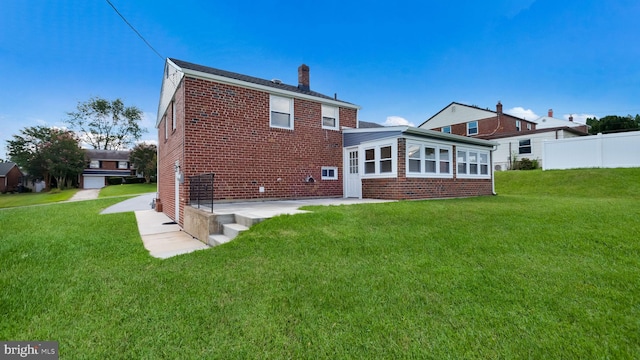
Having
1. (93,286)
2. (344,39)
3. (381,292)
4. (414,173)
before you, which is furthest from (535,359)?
(344,39)

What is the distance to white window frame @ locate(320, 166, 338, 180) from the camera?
11.2 metres

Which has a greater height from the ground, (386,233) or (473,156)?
(473,156)

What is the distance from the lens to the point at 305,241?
4.57m

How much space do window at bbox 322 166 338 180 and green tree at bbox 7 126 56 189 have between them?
4325cm

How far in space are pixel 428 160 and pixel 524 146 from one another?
17.6 meters

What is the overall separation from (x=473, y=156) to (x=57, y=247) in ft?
47.3

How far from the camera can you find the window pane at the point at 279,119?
10.1 m

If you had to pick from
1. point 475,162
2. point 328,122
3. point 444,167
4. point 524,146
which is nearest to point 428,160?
point 444,167

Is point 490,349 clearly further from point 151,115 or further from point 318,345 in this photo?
point 151,115

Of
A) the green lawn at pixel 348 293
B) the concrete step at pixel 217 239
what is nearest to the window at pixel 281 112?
the concrete step at pixel 217 239

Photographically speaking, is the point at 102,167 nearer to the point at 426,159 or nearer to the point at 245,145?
the point at 245,145

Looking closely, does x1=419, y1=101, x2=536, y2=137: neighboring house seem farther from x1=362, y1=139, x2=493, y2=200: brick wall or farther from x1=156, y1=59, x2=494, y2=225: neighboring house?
x1=362, y1=139, x2=493, y2=200: brick wall

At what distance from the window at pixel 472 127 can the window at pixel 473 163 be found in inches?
684

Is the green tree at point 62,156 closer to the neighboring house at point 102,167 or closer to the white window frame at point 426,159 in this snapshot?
the neighboring house at point 102,167
